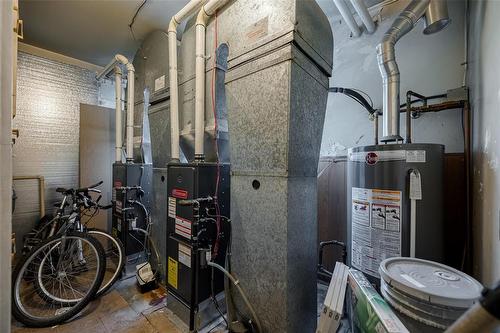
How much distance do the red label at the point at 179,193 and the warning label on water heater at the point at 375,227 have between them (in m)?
1.24

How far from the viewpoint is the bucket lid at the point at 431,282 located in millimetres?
832

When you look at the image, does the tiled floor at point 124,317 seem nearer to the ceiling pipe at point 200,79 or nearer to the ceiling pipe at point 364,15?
the ceiling pipe at point 200,79

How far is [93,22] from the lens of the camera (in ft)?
8.41

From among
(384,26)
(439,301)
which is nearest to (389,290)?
(439,301)

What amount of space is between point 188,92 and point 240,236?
4.41 ft

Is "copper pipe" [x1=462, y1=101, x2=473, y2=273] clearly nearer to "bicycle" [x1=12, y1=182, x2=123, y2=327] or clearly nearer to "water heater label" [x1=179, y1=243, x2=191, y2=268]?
"water heater label" [x1=179, y1=243, x2=191, y2=268]

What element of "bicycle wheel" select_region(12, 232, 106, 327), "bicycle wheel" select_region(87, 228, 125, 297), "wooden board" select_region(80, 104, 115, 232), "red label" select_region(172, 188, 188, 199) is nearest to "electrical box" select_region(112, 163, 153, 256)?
"bicycle wheel" select_region(87, 228, 125, 297)

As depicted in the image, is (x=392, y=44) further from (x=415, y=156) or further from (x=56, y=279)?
(x=56, y=279)

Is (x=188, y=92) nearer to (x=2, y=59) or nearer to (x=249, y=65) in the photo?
(x=249, y=65)

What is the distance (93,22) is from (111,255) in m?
2.70

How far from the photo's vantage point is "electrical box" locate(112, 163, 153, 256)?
252 centimetres

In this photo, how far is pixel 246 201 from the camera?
4.64 feet

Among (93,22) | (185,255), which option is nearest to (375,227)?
(185,255)

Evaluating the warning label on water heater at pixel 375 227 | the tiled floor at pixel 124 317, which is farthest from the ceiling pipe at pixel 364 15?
the tiled floor at pixel 124 317
